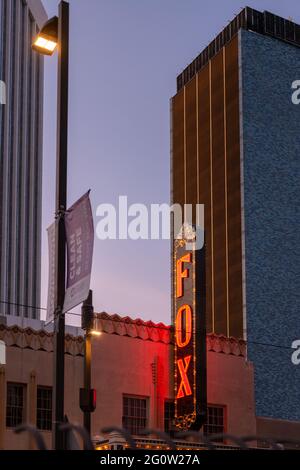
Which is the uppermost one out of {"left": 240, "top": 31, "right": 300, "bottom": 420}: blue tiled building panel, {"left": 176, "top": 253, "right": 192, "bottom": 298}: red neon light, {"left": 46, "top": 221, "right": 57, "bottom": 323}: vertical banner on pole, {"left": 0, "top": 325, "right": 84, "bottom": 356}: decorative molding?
{"left": 240, "top": 31, "right": 300, "bottom": 420}: blue tiled building panel

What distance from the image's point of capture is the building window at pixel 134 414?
113 ft

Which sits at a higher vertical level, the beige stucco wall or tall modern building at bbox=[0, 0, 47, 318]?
Result: tall modern building at bbox=[0, 0, 47, 318]

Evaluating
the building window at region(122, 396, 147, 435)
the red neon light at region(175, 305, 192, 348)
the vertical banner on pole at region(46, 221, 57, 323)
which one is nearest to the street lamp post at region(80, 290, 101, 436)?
the vertical banner on pole at region(46, 221, 57, 323)

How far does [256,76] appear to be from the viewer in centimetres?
9412

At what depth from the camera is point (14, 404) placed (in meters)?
32.2

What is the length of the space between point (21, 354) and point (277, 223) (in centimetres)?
5858

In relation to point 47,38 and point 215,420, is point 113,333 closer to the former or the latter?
point 215,420

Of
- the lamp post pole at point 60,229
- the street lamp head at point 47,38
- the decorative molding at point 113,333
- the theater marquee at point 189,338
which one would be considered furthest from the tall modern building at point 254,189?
the lamp post pole at point 60,229

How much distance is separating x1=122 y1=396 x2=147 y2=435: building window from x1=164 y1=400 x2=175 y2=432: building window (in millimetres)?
1077

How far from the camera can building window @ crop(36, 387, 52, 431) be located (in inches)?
1279

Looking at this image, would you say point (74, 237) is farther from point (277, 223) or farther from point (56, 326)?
point (277, 223)

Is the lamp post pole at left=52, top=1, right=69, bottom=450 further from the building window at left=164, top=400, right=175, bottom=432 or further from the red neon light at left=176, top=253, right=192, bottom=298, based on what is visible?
the red neon light at left=176, top=253, right=192, bottom=298

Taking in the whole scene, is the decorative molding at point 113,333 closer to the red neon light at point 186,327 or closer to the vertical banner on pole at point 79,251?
the red neon light at point 186,327

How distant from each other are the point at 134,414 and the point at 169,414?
1.77 m
